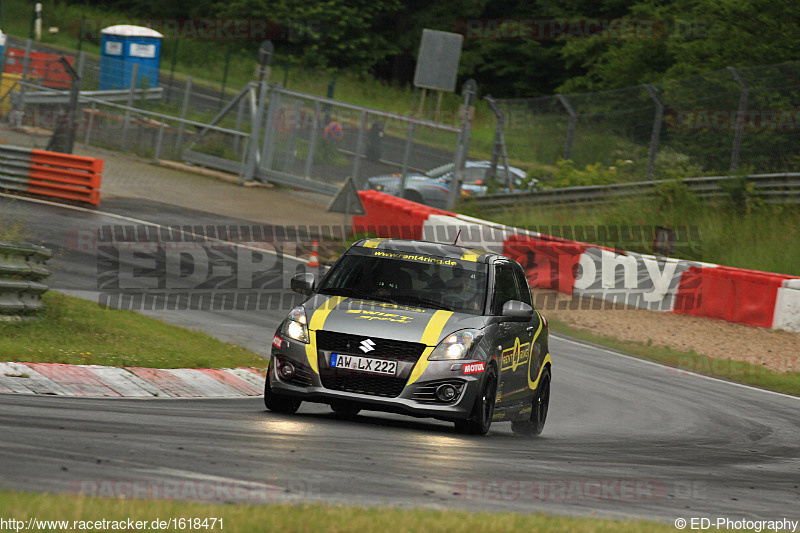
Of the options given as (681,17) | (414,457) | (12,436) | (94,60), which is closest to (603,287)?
(414,457)

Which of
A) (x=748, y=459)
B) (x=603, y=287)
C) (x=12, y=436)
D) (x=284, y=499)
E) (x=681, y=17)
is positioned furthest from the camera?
(x=681, y=17)

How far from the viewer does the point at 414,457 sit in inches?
308

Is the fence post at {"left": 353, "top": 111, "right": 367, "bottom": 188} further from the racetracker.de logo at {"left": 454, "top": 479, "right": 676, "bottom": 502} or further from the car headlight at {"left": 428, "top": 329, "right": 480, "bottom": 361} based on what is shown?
the racetracker.de logo at {"left": 454, "top": 479, "right": 676, "bottom": 502}

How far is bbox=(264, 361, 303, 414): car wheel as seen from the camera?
9.65m

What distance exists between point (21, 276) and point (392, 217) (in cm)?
1360

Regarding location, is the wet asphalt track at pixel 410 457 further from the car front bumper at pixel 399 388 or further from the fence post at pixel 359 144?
the fence post at pixel 359 144

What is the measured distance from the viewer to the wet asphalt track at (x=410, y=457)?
6.34 meters

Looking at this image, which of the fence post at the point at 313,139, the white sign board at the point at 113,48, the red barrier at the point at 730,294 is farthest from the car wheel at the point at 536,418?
the white sign board at the point at 113,48

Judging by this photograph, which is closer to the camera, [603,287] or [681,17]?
[603,287]

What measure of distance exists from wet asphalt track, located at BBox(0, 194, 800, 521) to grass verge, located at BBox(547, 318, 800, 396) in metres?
3.55

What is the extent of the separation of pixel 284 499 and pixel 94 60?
115 feet

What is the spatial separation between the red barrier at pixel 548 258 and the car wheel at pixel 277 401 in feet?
40.2

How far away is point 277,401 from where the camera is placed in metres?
9.70

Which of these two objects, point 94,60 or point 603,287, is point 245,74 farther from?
point 603,287
